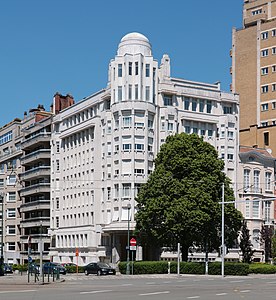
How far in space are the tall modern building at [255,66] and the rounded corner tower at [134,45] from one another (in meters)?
31.0

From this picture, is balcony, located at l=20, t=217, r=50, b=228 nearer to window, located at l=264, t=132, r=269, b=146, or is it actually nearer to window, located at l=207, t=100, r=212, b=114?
window, located at l=207, t=100, r=212, b=114

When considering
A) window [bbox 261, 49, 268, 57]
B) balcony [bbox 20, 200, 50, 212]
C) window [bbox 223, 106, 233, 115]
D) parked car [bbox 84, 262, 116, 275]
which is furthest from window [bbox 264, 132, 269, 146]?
parked car [bbox 84, 262, 116, 275]

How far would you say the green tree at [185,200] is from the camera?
7100 centimetres

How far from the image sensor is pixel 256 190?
323 feet

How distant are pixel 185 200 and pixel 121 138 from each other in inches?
743

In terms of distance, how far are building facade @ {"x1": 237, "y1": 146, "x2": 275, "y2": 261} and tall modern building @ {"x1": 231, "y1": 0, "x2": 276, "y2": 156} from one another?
14.8 m

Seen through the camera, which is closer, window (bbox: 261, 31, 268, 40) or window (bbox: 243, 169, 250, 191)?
window (bbox: 243, 169, 250, 191)

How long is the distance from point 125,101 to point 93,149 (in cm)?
927

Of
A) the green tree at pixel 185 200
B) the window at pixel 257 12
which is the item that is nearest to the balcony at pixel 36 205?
the green tree at pixel 185 200

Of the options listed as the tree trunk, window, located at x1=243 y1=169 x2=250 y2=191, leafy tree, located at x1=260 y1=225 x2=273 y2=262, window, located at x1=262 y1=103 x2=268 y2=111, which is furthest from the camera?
window, located at x1=262 y1=103 x2=268 y2=111

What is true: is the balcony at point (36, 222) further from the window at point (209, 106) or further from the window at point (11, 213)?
the window at point (209, 106)

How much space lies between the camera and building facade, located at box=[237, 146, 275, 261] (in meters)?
97.1

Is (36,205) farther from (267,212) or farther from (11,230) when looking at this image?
(267,212)

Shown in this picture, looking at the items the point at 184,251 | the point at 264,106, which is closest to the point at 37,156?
the point at 264,106
